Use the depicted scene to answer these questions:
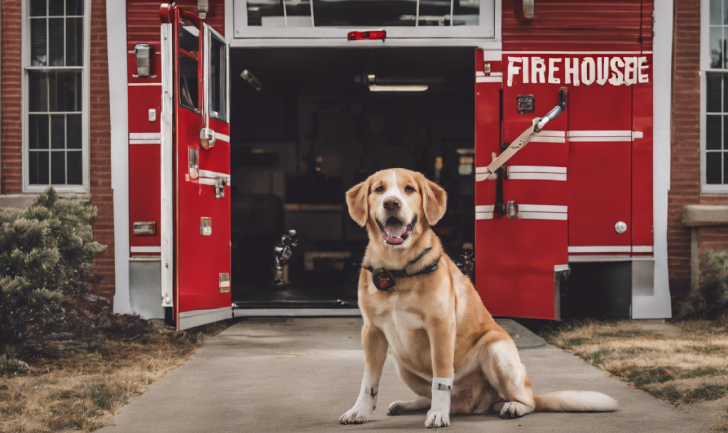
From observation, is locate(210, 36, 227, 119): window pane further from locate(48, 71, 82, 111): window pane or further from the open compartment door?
the open compartment door

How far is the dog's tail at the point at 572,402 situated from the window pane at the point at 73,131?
19.7 feet

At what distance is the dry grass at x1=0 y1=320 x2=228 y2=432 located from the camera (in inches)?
163

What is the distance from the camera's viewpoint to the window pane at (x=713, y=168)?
8125mm

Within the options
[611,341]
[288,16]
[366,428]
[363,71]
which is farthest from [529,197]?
[363,71]

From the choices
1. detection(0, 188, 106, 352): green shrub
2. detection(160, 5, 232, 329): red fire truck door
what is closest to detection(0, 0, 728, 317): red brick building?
detection(0, 188, 106, 352): green shrub

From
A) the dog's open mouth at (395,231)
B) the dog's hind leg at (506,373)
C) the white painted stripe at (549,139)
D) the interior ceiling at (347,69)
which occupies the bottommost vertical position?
the dog's hind leg at (506,373)

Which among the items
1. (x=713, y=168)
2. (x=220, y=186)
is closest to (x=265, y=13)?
(x=220, y=186)

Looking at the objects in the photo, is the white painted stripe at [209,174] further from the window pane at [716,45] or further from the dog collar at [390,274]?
the window pane at [716,45]

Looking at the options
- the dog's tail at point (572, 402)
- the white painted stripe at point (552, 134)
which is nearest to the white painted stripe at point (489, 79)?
the white painted stripe at point (552, 134)

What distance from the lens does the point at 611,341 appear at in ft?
21.9

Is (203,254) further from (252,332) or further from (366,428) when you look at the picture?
(366,428)

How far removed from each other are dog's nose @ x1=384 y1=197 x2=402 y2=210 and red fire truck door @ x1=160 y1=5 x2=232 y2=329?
Answer: 89.3 inches

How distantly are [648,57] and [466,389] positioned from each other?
15.0 ft

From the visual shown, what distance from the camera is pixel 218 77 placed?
263 inches
